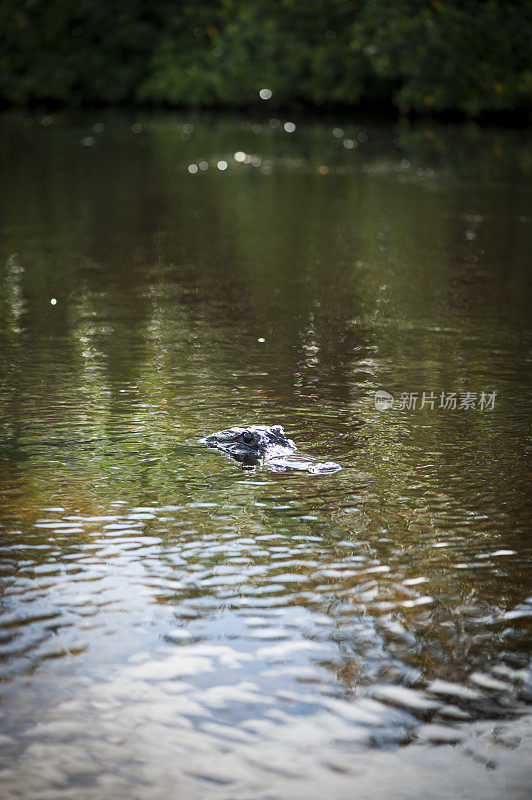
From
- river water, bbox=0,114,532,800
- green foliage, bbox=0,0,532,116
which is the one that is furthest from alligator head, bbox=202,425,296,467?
green foliage, bbox=0,0,532,116

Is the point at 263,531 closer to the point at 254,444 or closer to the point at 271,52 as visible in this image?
the point at 254,444

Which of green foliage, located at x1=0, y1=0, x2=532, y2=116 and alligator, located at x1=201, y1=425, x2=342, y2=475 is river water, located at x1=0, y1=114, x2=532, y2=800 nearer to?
alligator, located at x1=201, y1=425, x2=342, y2=475

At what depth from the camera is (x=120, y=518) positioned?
13.5 feet

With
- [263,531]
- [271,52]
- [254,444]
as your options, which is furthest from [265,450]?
[271,52]

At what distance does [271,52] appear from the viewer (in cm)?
3241

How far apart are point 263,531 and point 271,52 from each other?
1188 inches

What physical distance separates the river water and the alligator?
0.27 feet

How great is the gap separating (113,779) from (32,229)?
882cm

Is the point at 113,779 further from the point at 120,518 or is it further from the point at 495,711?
the point at 120,518

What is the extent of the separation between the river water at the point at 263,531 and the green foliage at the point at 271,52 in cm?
1852

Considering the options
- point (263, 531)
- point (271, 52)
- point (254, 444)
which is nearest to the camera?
point (263, 531)

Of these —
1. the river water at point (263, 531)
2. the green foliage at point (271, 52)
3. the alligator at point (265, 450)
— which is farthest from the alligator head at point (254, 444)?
the green foliage at point (271, 52)

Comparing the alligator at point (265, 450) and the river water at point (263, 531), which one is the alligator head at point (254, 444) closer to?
the alligator at point (265, 450)

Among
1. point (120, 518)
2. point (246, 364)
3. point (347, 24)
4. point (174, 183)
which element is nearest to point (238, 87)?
point (347, 24)
